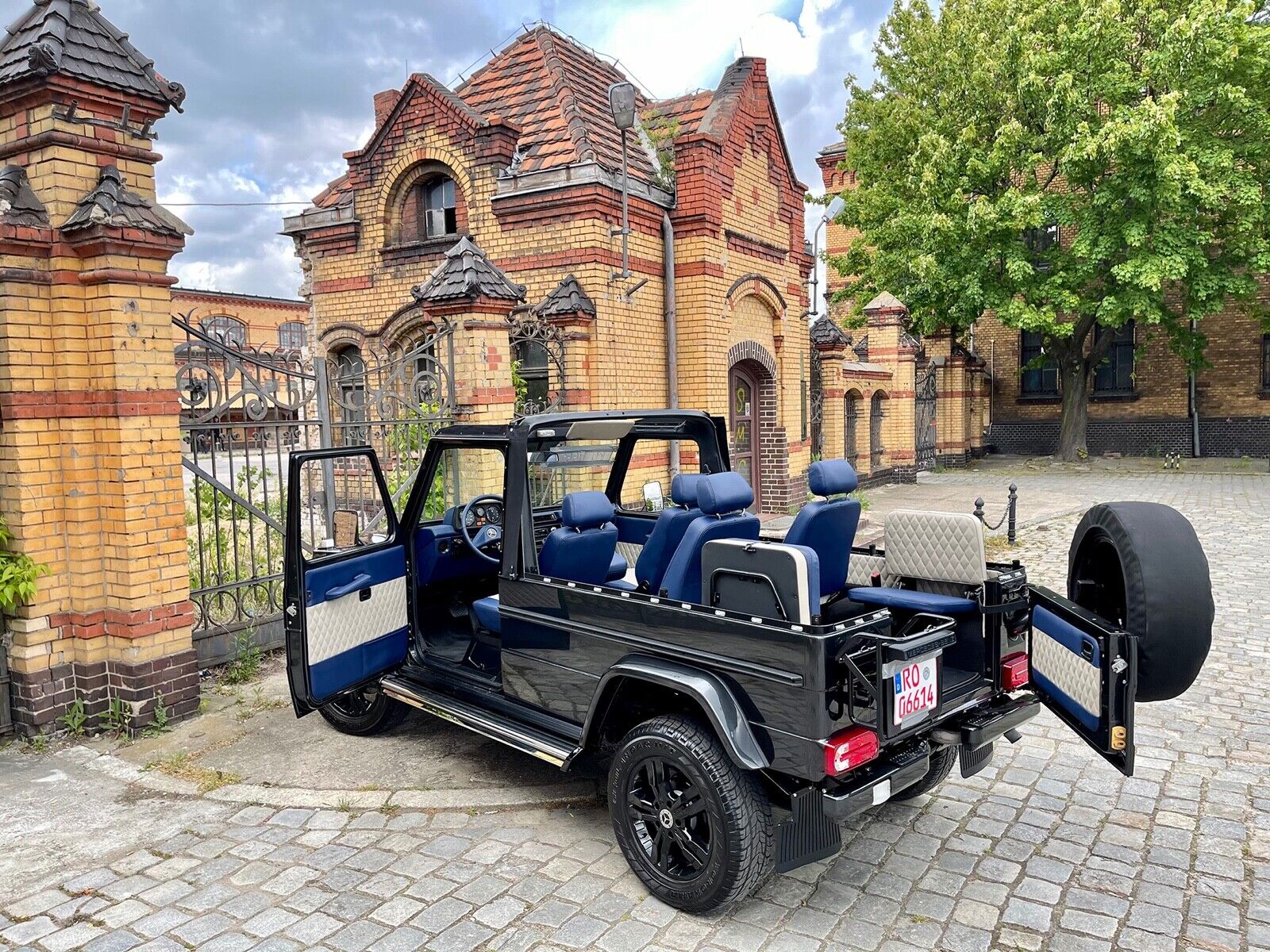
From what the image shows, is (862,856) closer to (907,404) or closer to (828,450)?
(828,450)

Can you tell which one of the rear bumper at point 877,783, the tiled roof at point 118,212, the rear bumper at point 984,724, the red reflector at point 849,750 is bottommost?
the rear bumper at point 877,783

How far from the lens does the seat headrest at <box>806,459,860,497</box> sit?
4.22 meters

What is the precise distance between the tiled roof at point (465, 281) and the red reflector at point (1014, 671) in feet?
19.5

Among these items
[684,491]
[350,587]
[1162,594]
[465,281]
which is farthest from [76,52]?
[1162,594]

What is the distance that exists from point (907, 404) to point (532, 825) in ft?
58.4

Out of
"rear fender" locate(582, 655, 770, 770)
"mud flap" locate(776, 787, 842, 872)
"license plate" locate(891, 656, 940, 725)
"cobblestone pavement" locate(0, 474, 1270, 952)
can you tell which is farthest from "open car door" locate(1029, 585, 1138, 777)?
"rear fender" locate(582, 655, 770, 770)

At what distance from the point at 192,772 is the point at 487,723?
6.21 ft

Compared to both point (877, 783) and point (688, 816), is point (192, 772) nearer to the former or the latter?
point (688, 816)

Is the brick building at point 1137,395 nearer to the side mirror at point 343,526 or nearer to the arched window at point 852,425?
the arched window at point 852,425

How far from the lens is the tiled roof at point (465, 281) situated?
8219 mm

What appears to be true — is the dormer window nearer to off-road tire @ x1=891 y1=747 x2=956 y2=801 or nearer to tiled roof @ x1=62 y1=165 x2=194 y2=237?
tiled roof @ x1=62 y1=165 x2=194 y2=237

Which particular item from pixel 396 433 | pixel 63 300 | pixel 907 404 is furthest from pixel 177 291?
pixel 63 300

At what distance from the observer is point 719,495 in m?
3.94

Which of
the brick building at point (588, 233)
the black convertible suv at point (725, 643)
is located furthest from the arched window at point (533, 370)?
the black convertible suv at point (725, 643)
